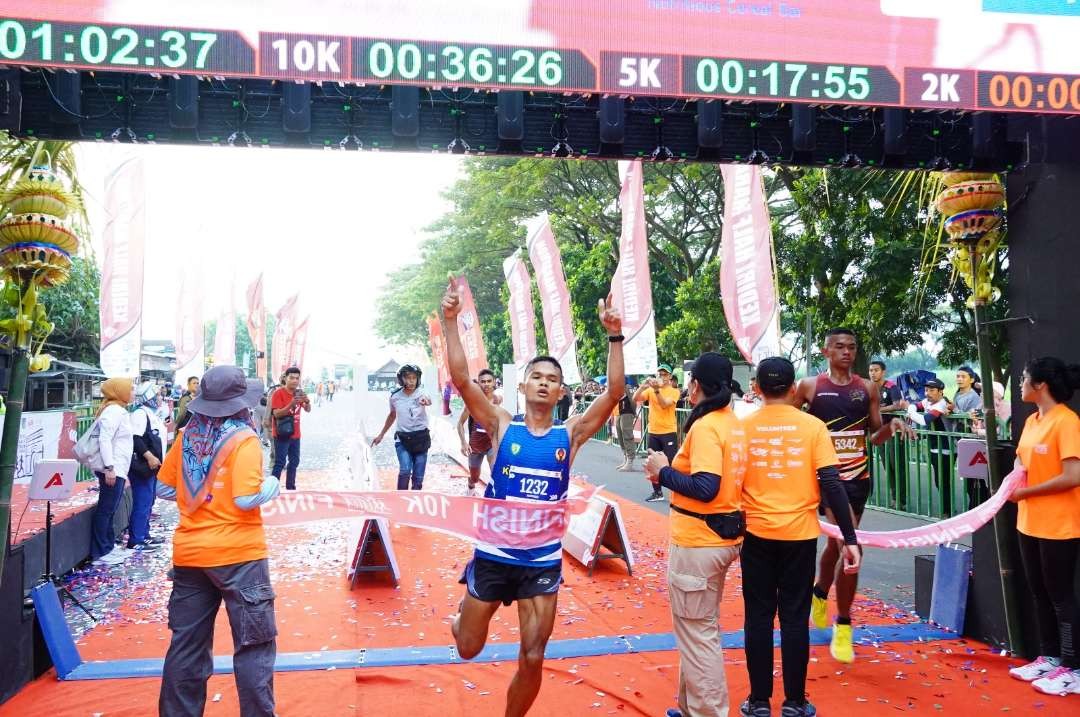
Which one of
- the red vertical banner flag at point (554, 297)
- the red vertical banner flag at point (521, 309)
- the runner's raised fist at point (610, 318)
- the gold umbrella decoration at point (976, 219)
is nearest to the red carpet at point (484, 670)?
the runner's raised fist at point (610, 318)

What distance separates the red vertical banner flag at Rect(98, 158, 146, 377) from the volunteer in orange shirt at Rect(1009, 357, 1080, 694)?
10.5 meters

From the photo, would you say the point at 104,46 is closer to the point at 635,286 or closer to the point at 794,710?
the point at 794,710

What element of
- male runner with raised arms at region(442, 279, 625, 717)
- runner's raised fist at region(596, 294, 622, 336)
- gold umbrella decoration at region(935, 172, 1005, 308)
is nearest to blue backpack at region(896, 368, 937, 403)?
gold umbrella decoration at region(935, 172, 1005, 308)

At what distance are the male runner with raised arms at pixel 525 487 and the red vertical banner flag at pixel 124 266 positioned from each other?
8.77 m

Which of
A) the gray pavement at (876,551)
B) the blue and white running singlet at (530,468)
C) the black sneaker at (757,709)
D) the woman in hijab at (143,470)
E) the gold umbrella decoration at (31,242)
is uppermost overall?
the gold umbrella decoration at (31,242)

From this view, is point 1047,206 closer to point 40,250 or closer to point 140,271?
point 40,250

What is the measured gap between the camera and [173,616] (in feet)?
11.1

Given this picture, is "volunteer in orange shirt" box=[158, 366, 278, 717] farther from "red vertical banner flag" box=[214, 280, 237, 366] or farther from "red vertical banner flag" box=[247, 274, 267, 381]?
"red vertical banner flag" box=[247, 274, 267, 381]

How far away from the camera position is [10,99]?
433 cm

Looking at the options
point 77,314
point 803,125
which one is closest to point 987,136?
point 803,125

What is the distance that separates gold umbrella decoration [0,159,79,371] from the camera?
14.6 ft

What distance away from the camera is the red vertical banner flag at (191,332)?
16922 mm

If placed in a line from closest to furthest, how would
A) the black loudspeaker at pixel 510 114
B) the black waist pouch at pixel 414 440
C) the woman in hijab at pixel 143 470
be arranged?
the black loudspeaker at pixel 510 114
the woman in hijab at pixel 143 470
the black waist pouch at pixel 414 440

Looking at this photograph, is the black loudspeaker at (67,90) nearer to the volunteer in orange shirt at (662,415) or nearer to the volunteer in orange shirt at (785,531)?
the volunteer in orange shirt at (785,531)
